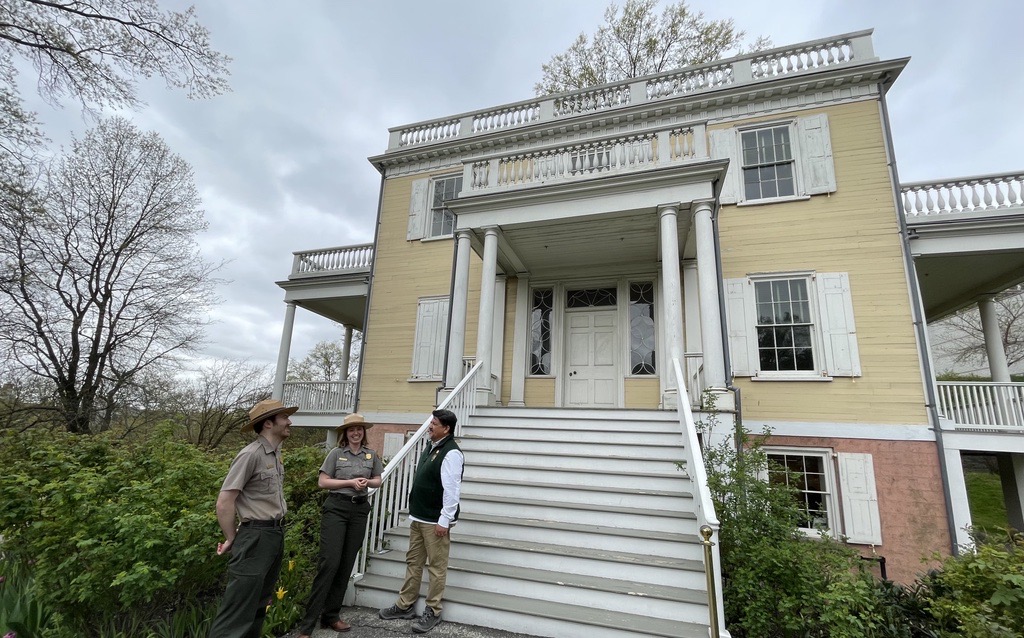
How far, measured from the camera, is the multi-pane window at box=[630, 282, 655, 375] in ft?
28.5

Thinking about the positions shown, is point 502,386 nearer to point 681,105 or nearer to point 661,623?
point 661,623

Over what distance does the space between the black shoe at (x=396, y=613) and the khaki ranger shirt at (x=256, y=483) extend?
1.40 metres

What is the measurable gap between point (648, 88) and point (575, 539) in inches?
372

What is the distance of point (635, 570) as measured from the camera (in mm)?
3812

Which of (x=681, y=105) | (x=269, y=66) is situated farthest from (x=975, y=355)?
(x=269, y=66)

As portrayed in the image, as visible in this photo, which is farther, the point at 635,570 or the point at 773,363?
the point at 773,363

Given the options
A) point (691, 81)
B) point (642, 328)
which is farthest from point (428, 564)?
point (691, 81)

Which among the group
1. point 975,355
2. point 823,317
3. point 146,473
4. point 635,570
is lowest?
point 635,570

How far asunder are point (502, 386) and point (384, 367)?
309 cm

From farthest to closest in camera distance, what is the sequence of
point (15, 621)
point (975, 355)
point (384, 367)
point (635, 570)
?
1. point (975, 355)
2. point (384, 367)
3. point (635, 570)
4. point (15, 621)

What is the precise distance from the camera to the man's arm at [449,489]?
3568 mm

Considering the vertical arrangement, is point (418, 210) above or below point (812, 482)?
above

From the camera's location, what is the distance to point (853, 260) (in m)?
7.61

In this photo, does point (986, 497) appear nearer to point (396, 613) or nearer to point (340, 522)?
point (396, 613)
